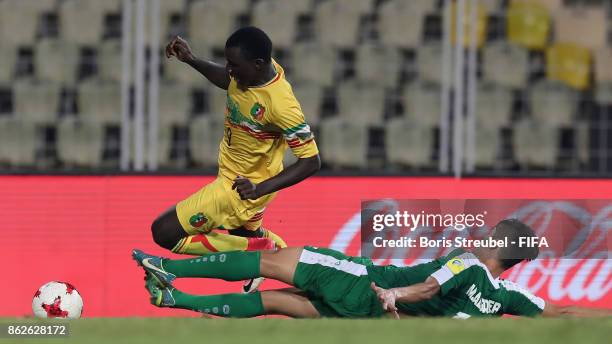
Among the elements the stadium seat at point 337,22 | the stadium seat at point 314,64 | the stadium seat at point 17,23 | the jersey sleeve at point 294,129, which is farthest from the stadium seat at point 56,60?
the jersey sleeve at point 294,129

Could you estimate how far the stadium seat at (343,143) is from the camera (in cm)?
872

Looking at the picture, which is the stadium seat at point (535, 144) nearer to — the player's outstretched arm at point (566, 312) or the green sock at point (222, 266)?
the player's outstretched arm at point (566, 312)

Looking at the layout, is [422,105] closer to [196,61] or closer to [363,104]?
[363,104]

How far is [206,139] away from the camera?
8516 mm

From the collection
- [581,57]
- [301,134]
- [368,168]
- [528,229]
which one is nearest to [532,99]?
[581,57]

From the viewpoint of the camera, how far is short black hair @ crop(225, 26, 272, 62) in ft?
19.8

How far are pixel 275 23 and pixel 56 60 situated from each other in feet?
5.43

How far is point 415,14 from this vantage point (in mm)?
9344

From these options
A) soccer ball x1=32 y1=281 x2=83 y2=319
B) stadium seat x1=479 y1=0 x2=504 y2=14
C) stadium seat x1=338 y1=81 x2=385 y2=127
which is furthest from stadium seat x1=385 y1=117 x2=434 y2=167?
soccer ball x1=32 y1=281 x2=83 y2=319

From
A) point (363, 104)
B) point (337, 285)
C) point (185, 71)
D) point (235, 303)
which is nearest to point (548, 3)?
point (363, 104)

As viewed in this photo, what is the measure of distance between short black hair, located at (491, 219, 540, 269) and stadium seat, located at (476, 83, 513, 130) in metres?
1.87

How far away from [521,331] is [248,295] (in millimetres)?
1573

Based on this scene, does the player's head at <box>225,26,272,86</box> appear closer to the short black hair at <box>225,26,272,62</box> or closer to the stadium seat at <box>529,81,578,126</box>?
the short black hair at <box>225,26,272,62</box>

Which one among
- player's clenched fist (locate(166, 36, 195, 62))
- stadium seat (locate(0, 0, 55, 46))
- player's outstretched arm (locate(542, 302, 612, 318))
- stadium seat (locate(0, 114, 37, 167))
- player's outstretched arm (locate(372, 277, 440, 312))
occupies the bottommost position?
player's outstretched arm (locate(542, 302, 612, 318))
